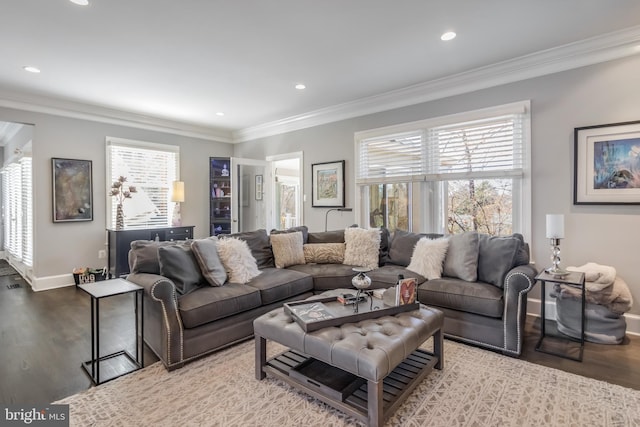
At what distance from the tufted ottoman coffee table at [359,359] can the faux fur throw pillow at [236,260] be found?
36.0 inches

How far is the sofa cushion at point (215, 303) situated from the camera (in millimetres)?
2492

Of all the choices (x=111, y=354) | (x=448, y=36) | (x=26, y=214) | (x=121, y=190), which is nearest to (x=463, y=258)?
(x=448, y=36)

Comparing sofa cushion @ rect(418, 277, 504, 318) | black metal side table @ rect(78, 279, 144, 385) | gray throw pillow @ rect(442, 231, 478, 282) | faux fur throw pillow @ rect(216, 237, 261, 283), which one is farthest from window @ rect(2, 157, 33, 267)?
gray throw pillow @ rect(442, 231, 478, 282)

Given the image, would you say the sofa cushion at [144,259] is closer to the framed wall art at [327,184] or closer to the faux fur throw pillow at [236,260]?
the faux fur throw pillow at [236,260]

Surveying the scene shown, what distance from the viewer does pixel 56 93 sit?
14.6 feet

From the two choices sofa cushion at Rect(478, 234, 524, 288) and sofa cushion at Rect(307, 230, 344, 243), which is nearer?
sofa cushion at Rect(478, 234, 524, 288)

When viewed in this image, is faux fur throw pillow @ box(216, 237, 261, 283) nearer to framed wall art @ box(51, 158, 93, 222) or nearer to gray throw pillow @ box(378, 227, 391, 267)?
gray throw pillow @ box(378, 227, 391, 267)

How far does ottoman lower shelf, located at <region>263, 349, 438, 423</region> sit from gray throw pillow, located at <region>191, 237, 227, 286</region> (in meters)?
0.99

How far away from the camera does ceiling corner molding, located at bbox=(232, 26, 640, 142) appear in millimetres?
2984

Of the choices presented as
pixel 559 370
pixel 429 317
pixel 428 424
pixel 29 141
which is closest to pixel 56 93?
pixel 29 141

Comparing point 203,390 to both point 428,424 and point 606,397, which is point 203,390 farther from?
point 606,397

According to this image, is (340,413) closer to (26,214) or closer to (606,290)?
(606,290)

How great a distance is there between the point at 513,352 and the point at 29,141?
22.4 ft

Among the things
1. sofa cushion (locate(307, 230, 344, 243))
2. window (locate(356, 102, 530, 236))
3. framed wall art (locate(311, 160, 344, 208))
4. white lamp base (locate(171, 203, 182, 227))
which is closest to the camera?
window (locate(356, 102, 530, 236))
